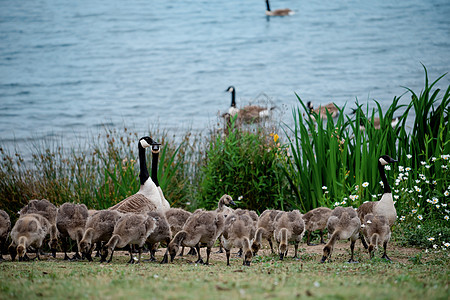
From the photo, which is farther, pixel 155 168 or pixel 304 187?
pixel 304 187

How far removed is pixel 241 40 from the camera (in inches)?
1414

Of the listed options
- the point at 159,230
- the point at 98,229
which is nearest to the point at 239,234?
the point at 159,230

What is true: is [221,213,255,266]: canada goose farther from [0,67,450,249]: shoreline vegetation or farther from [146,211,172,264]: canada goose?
[0,67,450,249]: shoreline vegetation

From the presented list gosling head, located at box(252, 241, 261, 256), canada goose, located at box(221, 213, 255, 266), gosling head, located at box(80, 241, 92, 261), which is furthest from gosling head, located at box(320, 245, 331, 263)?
gosling head, located at box(80, 241, 92, 261)

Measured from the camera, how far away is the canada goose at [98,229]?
771 centimetres

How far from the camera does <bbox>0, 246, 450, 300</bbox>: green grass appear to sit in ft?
16.1

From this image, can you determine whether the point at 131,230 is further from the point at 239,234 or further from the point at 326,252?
the point at 326,252

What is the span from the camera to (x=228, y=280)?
5.72 meters

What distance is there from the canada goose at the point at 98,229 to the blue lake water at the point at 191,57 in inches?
753

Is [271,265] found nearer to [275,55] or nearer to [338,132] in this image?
[338,132]

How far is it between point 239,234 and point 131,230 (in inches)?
61.8

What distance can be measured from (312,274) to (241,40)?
3080cm

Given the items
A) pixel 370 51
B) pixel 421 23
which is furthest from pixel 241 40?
pixel 421 23

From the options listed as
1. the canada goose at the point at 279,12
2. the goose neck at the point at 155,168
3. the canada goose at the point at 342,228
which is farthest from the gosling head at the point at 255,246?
the canada goose at the point at 279,12
